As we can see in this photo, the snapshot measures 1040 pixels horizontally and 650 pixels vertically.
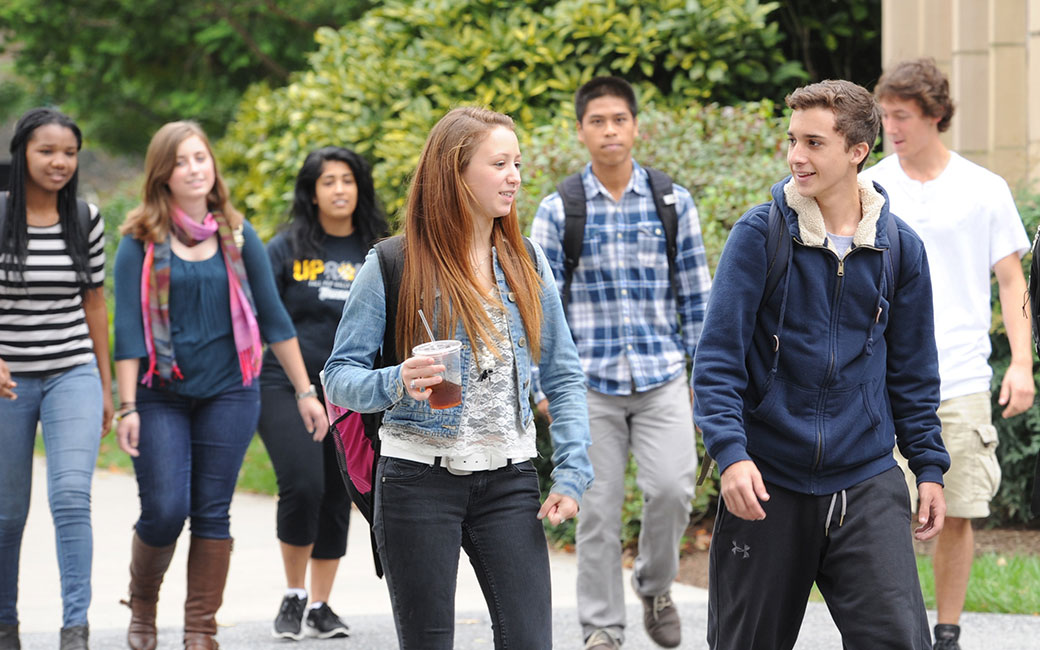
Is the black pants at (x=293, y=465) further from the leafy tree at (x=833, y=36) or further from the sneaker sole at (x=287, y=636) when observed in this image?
the leafy tree at (x=833, y=36)

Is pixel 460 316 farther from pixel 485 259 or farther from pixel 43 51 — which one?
pixel 43 51

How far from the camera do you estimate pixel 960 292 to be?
5207 millimetres

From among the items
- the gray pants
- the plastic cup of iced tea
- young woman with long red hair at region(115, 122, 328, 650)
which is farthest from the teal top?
the plastic cup of iced tea

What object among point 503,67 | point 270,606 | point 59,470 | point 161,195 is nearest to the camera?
point 59,470

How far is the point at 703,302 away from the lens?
565 cm

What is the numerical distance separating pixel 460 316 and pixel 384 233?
9.07 feet

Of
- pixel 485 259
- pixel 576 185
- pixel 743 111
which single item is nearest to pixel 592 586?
pixel 576 185

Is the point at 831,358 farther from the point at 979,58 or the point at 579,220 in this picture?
the point at 979,58

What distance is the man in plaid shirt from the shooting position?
5496 millimetres

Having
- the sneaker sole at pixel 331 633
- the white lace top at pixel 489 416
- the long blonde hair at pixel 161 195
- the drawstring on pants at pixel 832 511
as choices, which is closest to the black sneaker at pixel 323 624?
the sneaker sole at pixel 331 633

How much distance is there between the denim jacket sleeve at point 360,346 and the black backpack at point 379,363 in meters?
0.03

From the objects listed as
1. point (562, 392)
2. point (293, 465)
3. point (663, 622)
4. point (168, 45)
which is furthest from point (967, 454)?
point (168, 45)

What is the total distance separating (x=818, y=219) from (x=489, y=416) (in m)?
1.02

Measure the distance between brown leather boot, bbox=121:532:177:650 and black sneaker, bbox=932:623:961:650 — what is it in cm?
294
